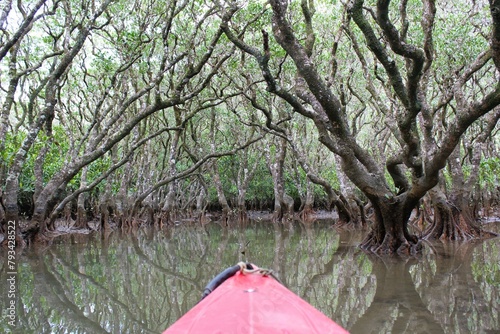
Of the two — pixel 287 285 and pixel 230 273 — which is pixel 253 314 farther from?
pixel 287 285

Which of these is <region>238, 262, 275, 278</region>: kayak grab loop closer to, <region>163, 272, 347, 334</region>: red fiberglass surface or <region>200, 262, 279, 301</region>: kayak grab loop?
<region>200, 262, 279, 301</region>: kayak grab loop

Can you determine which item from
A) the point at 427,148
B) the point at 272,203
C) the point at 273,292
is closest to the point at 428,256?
the point at 427,148

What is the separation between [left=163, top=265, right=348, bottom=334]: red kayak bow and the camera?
1.97m

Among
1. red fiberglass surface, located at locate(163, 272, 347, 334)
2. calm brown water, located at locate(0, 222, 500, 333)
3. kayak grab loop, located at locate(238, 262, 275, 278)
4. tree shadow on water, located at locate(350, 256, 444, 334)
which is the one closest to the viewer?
red fiberglass surface, located at locate(163, 272, 347, 334)

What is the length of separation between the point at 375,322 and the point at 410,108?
355 centimetres

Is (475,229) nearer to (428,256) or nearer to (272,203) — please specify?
(428,256)

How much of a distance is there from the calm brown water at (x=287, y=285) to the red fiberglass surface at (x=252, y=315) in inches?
68.9

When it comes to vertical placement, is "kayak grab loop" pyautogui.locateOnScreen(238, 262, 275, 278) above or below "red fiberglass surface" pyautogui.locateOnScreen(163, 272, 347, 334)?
above

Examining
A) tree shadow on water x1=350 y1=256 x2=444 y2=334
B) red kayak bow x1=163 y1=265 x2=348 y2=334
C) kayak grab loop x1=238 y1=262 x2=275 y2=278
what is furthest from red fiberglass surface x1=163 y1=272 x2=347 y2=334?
tree shadow on water x1=350 y1=256 x2=444 y2=334

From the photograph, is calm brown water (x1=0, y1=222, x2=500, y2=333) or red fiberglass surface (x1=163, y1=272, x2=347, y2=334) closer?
red fiberglass surface (x1=163, y1=272, x2=347, y2=334)

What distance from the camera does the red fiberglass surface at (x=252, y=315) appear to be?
1.96 m

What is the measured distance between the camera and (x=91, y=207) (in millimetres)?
20328

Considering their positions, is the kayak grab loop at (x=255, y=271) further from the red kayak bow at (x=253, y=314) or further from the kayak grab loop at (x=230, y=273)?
the red kayak bow at (x=253, y=314)

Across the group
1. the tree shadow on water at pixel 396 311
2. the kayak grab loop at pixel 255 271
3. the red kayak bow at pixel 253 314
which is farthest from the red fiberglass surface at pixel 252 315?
the tree shadow on water at pixel 396 311
